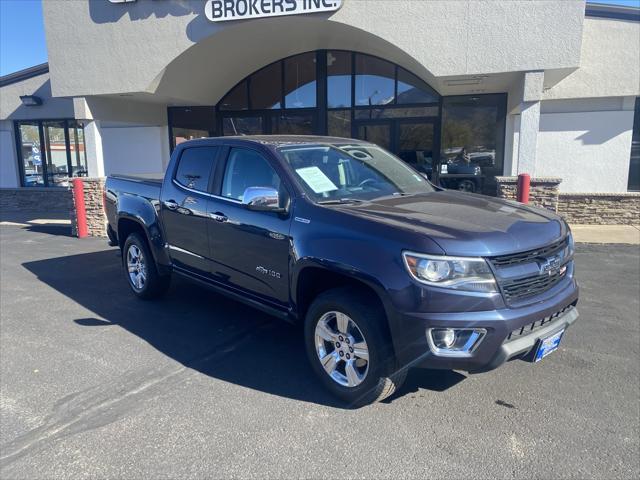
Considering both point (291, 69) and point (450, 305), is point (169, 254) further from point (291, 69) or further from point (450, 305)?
point (291, 69)

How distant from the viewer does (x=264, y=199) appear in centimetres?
388

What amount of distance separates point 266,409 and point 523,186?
7195mm

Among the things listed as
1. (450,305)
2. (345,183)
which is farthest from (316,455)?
(345,183)

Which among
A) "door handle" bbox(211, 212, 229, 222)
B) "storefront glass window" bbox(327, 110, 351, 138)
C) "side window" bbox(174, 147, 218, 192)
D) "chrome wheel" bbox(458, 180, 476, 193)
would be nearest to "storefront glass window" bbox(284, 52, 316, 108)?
"storefront glass window" bbox(327, 110, 351, 138)

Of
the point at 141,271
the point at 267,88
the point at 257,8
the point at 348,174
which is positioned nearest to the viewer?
the point at 348,174

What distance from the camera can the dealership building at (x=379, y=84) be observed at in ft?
29.4

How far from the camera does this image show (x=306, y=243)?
372 centimetres

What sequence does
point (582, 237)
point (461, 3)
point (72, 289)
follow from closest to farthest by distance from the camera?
point (72, 289) → point (461, 3) → point (582, 237)

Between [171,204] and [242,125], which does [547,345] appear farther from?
[242,125]

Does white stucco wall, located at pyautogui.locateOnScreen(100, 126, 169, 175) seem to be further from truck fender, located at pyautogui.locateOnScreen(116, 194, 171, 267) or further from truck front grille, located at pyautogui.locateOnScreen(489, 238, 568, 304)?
truck front grille, located at pyautogui.locateOnScreen(489, 238, 568, 304)

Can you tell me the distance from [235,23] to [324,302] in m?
8.11

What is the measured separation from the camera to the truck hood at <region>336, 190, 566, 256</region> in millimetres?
3121

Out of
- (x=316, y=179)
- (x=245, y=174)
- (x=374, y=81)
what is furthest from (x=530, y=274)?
(x=374, y=81)

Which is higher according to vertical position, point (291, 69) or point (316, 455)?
point (291, 69)
